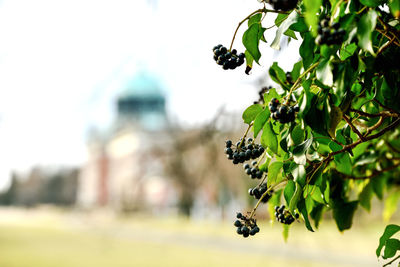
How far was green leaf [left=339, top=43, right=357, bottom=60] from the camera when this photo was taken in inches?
46.6

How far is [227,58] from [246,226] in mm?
494

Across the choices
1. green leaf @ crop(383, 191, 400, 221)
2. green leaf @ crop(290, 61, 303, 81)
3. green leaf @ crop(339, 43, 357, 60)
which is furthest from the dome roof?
green leaf @ crop(339, 43, 357, 60)

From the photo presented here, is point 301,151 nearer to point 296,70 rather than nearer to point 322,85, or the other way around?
point 322,85

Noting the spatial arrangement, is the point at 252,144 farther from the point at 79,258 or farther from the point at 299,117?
the point at 79,258

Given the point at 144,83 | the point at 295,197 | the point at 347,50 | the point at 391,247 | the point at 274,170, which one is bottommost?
the point at 391,247

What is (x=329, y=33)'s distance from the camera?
101 centimetres

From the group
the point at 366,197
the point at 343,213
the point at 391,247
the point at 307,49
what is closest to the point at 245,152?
the point at 307,49

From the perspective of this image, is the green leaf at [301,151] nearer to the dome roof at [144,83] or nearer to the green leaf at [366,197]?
the green leaf at [366,197]

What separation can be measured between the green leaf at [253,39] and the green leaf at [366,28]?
0.36 m

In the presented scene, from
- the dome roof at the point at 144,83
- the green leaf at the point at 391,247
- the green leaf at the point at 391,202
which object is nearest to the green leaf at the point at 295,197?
the green leaf at the point at 391,247

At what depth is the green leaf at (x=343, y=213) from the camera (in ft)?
6.57

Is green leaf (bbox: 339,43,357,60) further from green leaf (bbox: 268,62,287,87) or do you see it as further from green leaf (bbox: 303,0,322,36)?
green leaf (bbox: 268,62,287,87)

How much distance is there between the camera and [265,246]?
1719cm

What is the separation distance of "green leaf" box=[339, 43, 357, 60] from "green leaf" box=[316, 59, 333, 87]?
0.37 ft
